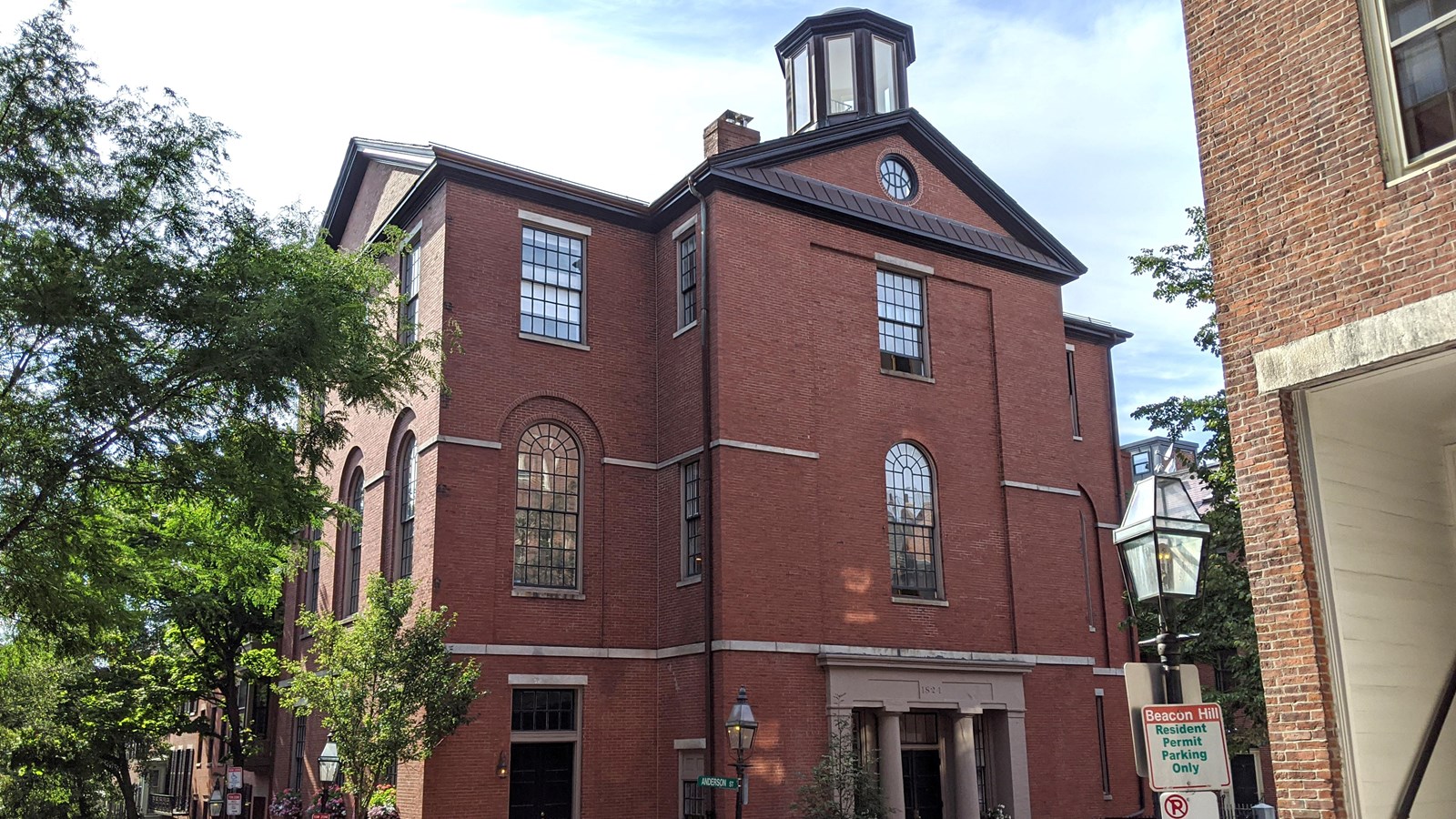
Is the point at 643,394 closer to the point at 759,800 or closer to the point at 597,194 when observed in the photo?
the point at 597,194

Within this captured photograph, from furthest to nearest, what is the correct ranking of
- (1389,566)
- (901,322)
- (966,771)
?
(901,322) < (966,771) < (1389,566)

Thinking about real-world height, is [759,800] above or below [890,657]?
below

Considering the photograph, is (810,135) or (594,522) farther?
(810,135)

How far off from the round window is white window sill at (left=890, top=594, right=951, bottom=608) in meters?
8.73

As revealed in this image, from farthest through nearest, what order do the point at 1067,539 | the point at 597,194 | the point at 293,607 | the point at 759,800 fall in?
1. the point at 293,607
2. the point at 1067,539
3. the point at 597,194
4. the point at 759,800

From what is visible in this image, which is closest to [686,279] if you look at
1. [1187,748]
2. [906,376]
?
[906,376]

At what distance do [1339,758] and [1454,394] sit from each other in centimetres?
272

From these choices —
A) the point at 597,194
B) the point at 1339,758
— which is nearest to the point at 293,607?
the point at 597,194

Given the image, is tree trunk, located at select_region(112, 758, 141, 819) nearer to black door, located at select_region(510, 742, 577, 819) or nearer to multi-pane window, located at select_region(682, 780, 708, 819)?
black door, located at select_region(510, 742, 577, 819)

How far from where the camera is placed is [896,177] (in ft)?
88.1

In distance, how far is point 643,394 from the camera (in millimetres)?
24438

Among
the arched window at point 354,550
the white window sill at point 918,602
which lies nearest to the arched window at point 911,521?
the white window sill at point 918,602

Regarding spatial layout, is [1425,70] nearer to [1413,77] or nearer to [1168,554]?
[1413,77]

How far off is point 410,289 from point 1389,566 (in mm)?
19898
